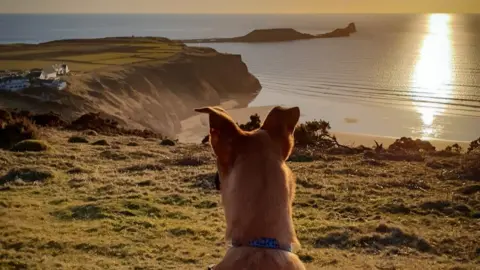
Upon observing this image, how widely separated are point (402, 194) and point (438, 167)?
6.20 m

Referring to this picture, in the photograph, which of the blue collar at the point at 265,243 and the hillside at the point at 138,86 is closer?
the blue collar at the point at 265,243

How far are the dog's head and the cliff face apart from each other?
4179 cm

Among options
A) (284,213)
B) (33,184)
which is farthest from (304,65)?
(284,213)

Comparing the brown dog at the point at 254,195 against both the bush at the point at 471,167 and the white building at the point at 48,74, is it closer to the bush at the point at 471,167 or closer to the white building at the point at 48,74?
the bush at the point at 471,167

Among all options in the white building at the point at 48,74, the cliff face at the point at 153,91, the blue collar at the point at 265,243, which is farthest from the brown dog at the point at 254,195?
the white building at the point at 48,74

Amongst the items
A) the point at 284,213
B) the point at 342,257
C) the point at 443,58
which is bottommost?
the point at 342,257

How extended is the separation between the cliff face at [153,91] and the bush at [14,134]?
17.8 m

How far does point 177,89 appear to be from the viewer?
70250mm

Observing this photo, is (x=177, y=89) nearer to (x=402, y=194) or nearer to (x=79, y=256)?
(x=402, y=194)

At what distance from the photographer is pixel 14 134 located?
976 inches

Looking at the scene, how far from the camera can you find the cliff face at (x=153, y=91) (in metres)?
46.3

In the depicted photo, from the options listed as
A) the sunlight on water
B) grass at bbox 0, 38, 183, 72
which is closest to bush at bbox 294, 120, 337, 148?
the sunlight on water

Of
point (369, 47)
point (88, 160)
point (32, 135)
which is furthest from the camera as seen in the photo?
point (369, 47)

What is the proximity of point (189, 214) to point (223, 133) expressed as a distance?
35.4ft
